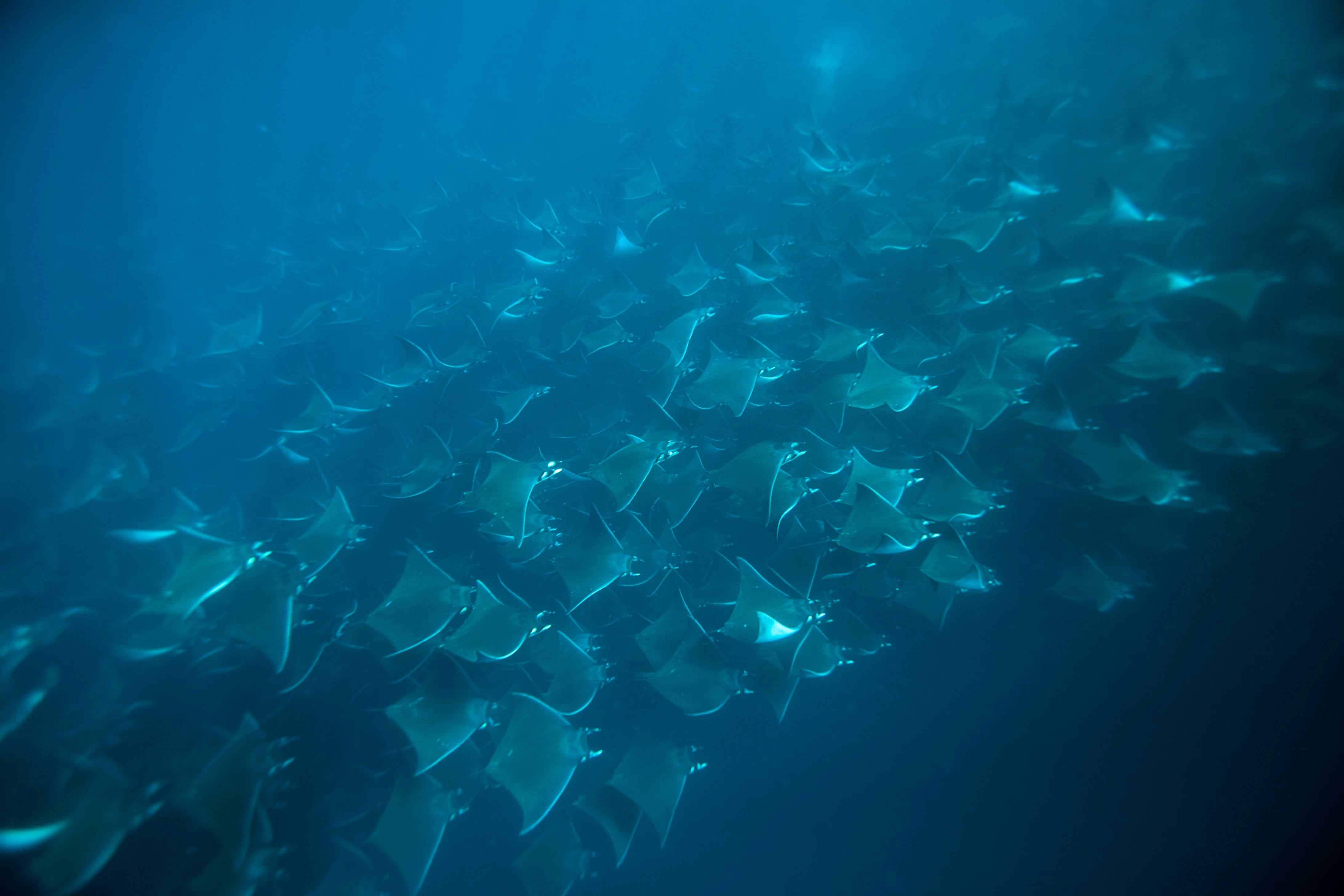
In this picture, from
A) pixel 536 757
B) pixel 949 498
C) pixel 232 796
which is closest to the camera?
pixel 232 796

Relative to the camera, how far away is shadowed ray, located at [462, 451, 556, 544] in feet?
12.7

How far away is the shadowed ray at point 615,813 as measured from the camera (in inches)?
115

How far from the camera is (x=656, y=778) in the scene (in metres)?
3.03

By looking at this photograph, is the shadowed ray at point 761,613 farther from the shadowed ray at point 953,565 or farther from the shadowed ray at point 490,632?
the shadowed ray at point 490,632

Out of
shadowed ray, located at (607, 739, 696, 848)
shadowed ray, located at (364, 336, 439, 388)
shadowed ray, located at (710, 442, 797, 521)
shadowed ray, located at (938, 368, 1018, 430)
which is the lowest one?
shadowed ray, located at (607, 739, 696, 848)

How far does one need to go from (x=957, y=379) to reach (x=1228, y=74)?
236 inches

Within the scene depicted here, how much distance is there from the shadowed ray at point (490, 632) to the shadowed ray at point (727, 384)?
2.22 m

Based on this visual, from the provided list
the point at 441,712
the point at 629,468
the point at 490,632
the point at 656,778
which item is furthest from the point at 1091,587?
the point at 441,712

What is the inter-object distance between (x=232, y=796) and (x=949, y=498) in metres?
4.65

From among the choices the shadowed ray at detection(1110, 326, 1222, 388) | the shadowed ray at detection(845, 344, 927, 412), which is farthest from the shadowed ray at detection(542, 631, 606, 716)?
the shadowed ray at detection(1110, 326, 1222, 388)

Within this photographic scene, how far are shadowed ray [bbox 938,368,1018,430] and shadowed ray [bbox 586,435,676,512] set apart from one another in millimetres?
Result: 2247

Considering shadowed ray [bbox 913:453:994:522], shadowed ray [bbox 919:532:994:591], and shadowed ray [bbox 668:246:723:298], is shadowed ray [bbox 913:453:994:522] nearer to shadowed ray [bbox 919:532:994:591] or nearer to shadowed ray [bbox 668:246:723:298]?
shadowed ray [bbox 919:532:994:591]

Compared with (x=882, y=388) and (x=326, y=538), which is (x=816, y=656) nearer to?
(x=882, y=388)

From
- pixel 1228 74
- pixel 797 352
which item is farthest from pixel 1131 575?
pixel 1228 74
